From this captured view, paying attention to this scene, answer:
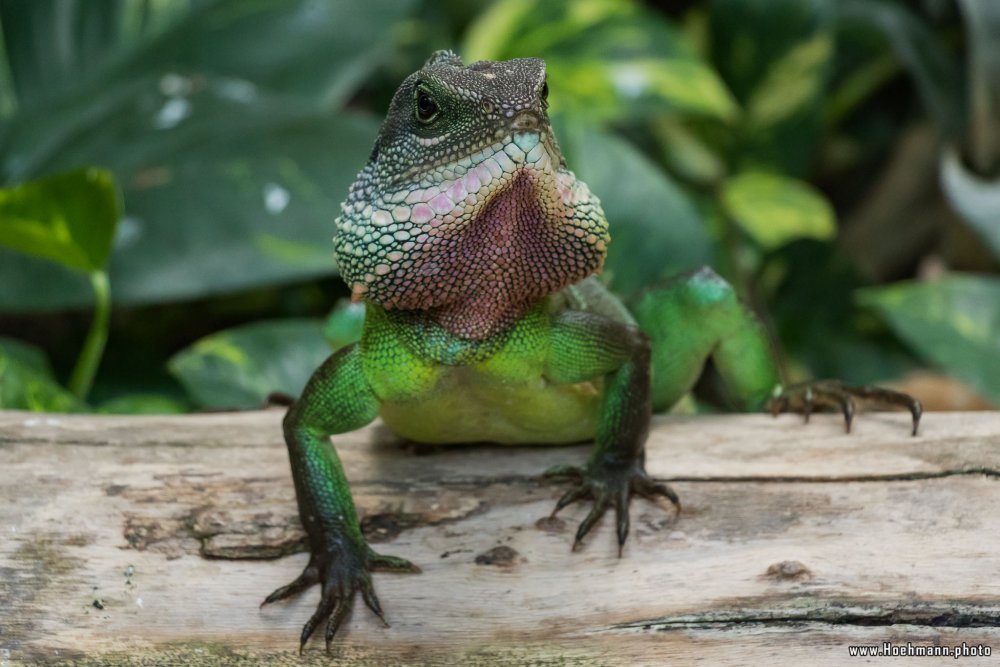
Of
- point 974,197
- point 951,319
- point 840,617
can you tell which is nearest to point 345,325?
→ point 840,617

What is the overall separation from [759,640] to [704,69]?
3284 mm

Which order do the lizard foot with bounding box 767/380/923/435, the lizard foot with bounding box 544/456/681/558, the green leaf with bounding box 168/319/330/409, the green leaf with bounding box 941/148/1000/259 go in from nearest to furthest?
the lizard foot with bounding box 544/456/681/558, the lizard foot with bounding box 767/380/923/435, the green leaf with bounding box 168/319/330/409, the green leaf with bounding box 941/148/1000/259

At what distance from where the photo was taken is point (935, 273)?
6.96 metres

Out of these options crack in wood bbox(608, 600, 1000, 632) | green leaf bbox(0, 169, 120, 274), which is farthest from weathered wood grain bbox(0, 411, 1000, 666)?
green leaf bbox(0, 169, 120, 274)

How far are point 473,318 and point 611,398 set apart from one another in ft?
1.68

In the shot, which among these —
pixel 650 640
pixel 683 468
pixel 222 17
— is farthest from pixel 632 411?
pixel 222 17

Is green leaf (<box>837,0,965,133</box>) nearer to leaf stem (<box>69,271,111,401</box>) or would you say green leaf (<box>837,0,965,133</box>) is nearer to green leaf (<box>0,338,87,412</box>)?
leaf stem (<box>69,271,111,401</box>)

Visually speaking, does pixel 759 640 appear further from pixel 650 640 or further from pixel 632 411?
pixel 632 411

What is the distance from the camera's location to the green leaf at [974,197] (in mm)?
4258

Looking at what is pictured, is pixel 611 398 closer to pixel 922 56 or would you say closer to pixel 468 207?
pixel 468 207

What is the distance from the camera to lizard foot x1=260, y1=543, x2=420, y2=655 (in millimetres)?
2402

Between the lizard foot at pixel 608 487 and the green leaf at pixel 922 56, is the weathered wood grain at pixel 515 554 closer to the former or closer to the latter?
the lizard foot at pixel 608 487

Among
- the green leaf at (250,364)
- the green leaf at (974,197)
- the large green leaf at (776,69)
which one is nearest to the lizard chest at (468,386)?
the green leaf at (250,364)

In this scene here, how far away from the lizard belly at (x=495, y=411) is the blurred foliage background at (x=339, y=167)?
65cm
